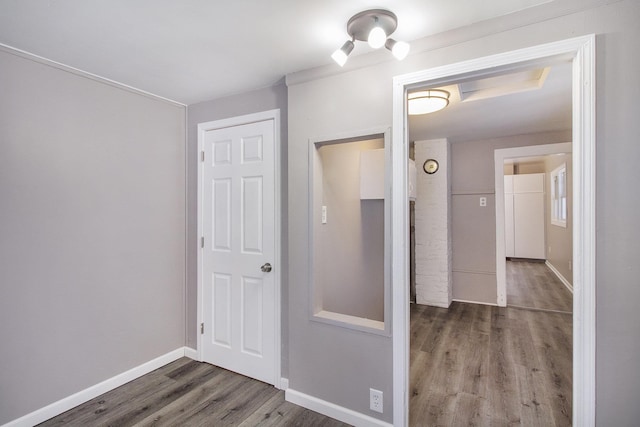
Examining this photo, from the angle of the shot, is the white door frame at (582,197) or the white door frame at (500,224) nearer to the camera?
the white door frame at (582,197)

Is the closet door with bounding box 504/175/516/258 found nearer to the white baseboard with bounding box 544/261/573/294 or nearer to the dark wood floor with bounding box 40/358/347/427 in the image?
the white baseboard with bounding box 544/261/573/294

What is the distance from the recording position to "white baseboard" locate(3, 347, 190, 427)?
1950 millimetres

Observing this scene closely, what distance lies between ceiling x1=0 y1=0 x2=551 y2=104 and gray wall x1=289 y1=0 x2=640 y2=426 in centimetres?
11

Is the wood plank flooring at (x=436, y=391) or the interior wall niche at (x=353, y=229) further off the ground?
the interior wall niche at (x=353, y=229)

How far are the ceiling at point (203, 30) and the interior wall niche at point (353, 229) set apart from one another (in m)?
0.98

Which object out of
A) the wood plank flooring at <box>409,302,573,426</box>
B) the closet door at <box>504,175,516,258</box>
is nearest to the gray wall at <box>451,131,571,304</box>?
the wood plank flooring at <box>409,302,573,426</box>

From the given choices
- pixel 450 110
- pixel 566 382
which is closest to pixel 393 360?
pixel 566 382

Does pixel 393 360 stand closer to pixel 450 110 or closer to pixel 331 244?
pixel 331 244

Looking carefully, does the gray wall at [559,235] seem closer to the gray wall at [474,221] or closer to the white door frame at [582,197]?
the gray wall at [474,221]

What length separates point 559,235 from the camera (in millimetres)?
5902

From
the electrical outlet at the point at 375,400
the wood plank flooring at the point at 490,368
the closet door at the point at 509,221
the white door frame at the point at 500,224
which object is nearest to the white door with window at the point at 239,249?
the electrical outlet at the point at 375,400

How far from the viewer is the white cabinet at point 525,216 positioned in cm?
742

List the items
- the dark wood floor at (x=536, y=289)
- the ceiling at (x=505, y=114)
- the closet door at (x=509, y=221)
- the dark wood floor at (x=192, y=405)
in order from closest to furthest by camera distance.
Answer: the dark wood floor at (x=192, y=405), the ceiling at (x=505, y=114), the dark wood floor at (x=536, y=289), the closet door at (x=509, y=221)

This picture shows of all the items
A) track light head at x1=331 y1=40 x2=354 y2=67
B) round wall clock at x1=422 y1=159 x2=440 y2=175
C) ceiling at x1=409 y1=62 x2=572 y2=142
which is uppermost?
ceiling at x1=409 y1=62 x2=572 y2=142
